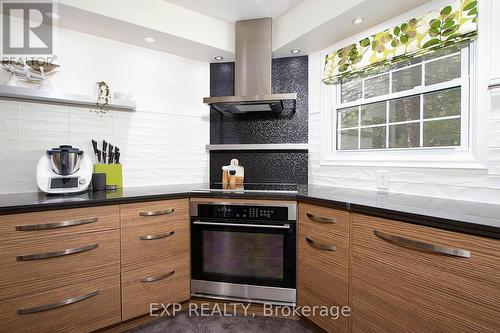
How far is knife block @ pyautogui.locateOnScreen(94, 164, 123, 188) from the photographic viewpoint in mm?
1937

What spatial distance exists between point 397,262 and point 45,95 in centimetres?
248

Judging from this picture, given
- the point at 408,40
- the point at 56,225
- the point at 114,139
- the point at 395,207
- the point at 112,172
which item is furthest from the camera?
the point at 114,139

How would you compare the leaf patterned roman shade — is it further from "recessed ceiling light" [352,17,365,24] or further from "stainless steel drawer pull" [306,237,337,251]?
"stainless steel drawer pull" [306,237,337,251]

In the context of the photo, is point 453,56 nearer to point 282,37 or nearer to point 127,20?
point 282,37

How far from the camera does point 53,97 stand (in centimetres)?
173

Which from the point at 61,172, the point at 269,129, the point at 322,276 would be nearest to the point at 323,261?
the point at 322,276

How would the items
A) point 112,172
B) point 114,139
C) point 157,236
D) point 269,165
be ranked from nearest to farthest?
point 157,236
point 112,172
point 114,139
point 269,165

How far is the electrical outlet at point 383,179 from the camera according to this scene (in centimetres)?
170

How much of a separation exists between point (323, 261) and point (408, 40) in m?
1.57

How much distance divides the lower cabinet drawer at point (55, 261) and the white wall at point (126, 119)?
30.2 inches

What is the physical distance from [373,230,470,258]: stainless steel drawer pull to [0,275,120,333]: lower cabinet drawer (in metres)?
1.61

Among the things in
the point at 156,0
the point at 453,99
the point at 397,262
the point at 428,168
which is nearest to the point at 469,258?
the point at 397,262

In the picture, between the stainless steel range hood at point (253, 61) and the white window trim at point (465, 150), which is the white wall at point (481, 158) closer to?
the white window trim at point (465, 150)

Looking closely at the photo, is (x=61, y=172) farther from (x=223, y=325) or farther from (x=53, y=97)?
(x=223, y=325)
